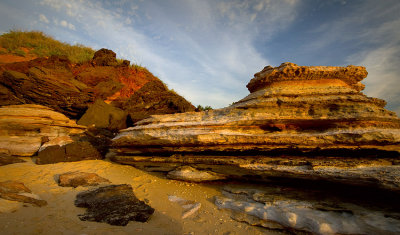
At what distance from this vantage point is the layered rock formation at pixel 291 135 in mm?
2717

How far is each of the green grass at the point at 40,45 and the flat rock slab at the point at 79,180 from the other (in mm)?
14145

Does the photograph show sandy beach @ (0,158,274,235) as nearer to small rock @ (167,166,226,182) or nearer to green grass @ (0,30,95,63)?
small rock @ (167,166,226,182)

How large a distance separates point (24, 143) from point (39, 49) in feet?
47.4

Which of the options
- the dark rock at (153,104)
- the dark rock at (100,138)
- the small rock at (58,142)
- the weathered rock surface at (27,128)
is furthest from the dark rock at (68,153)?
the dark rock at (153,104)

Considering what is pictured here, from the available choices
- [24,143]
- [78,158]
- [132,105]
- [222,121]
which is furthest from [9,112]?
[222,121]

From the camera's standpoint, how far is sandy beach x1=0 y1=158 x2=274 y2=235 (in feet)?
6.66

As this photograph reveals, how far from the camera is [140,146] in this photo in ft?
14.2

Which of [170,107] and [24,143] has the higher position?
[170,107]

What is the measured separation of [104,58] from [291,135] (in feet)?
50.9

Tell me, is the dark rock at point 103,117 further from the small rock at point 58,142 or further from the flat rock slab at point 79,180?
the flat rock slab at point 79,180

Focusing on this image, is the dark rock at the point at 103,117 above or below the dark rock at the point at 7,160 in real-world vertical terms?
above

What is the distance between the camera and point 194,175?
145 inches

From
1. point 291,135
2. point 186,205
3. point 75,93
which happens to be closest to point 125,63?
point 75,93

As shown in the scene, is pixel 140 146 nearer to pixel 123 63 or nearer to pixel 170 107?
pixel 170 107
